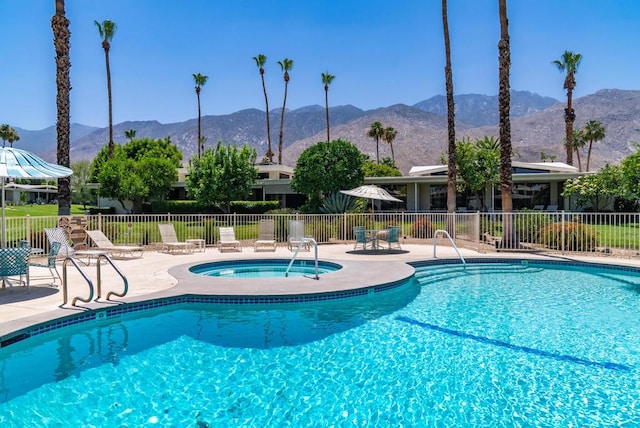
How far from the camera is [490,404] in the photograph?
4.39m

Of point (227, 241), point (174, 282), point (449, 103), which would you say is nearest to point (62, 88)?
point (227, 241)

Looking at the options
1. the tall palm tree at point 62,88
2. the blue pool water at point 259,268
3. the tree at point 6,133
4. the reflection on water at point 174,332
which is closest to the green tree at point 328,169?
the blue pool water at point 259,268

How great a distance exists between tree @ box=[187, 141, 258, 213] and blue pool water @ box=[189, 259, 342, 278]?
16.1 metres

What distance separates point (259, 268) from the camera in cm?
1273

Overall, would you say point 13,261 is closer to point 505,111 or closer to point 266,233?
point 266,233

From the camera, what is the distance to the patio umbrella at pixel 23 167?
761 cm

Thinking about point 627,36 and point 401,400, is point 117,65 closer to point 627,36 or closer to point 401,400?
point 627,36

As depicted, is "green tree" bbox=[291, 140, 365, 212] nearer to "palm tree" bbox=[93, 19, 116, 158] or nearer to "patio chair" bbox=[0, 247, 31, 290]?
"patio chair" bbox=[0, 247, 31, 290]

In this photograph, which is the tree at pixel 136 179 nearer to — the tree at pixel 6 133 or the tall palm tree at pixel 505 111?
the tall palm tree at pixel 505 111

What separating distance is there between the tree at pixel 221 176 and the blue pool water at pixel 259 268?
52.9 feet

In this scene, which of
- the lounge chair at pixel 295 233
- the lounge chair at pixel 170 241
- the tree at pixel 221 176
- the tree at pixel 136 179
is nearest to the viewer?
the lounge chair at pixel 170 241

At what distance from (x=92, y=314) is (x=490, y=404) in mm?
5518

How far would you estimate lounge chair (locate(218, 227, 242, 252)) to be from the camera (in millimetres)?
15094

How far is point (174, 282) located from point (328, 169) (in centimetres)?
1935
